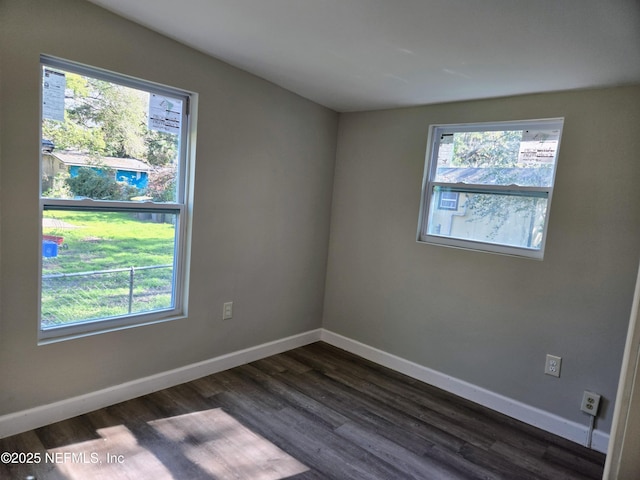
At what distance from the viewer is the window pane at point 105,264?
6.98 ft

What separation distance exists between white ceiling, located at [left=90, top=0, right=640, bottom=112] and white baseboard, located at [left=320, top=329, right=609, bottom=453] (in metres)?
2.04

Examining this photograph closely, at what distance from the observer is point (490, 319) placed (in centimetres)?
273

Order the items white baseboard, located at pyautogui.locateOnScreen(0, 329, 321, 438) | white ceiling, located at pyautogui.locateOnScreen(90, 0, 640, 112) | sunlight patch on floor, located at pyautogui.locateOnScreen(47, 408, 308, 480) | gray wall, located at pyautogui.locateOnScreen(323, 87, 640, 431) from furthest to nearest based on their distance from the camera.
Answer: gray wall, located at pyautogui.locateOnScreen(323, 87, 640, 431) → white baseboard, located at pyautogui.locateOnScreen(0, 329, 321, 438) → sunlight patch on floor, located at pyautogui.locateOnScreen(47, 408, 308, 480) → white ceiling, located at pyautogui.locateOnScreen(90, 0, 640, 112)

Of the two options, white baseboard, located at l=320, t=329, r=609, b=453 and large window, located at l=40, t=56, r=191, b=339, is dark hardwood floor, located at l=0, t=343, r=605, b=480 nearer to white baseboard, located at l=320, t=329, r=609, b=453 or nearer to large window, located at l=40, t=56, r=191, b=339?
white baseboard, located at l=320, t=329, r=609, b=453

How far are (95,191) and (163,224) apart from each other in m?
0.46

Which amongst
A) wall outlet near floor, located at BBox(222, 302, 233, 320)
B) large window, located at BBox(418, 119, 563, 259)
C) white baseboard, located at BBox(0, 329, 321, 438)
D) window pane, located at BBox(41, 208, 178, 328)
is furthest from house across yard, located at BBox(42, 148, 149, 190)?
large window, located at BBox(418, 119, 563, 259)

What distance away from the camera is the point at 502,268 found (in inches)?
105

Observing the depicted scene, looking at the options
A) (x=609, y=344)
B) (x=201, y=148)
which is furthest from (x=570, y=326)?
(x=201, y=148)

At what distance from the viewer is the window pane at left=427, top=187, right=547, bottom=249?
2602mm

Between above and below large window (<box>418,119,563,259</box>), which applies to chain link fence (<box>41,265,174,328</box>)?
below

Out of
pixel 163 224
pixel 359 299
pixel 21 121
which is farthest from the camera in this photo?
pixel 359 299

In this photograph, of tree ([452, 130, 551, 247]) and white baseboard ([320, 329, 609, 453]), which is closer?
white baseboard ([320, 329, 609, 453])

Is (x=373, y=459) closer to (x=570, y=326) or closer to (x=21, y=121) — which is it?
(x=570, y=326)

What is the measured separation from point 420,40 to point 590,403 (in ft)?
7.55
